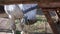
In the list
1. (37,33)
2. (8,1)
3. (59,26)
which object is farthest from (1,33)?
Answer: (8,1)

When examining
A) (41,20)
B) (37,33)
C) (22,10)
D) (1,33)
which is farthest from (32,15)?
(41,20)

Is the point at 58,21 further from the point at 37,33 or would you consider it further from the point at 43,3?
the point at 43,3

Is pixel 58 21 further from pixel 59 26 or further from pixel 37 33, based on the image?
pixel 37 33

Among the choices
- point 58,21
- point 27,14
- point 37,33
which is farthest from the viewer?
point 58,21

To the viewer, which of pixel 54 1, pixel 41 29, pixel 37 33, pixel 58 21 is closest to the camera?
pixel 54 1

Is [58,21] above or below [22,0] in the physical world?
below

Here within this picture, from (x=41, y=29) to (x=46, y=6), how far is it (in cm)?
136

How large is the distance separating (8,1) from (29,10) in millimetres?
795

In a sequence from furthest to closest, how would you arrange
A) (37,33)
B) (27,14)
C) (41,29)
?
(41,29), (37,33), (27,14)

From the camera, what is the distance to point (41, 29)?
2.16 metres

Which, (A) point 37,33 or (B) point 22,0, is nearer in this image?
(B) point 22,0

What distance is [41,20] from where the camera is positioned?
7.88 ft

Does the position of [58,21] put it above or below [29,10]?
below

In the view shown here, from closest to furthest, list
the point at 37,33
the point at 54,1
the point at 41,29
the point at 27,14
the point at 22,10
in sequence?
1. the point at 54,1
2. the point at 22,10
3. the point at 27,14
4. the point at 37,33
5. the point at 41,29
